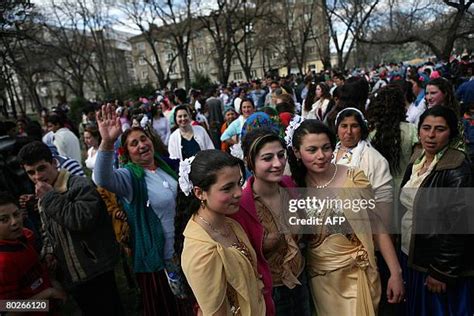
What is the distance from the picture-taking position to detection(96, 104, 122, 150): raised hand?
227 cm

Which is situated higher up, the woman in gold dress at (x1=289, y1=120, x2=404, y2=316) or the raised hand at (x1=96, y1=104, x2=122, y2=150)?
the raised hand at (x1=96, y1=104, x2=122, y2=150)

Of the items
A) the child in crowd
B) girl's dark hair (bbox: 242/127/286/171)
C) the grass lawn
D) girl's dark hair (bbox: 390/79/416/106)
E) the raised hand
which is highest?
the raised hand

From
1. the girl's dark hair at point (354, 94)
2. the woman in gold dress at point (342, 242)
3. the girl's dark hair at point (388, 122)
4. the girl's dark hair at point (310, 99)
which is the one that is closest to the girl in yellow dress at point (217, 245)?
the woman in gold dress at point (342, 242)

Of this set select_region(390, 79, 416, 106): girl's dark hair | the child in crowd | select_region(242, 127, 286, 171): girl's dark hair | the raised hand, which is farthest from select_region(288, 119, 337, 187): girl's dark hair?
select_region(390, 79, 416, 106): girl's dark hair

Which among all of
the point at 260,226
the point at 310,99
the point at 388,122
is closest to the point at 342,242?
the point at 260,226

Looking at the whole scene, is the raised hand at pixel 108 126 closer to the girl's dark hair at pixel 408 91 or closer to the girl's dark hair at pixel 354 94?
the girl's dark hair at pixel 354 94

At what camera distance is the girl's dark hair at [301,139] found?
211 centimetres

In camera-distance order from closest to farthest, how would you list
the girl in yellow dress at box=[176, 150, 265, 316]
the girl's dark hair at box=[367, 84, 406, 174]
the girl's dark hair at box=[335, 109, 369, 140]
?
the girl in yellow dress at box=[176, 150, 265, 316] < the girl's dark hair at box=[335, 109, 369, 140] < the girl's dark hair at box=[367, 84, 406, 174]

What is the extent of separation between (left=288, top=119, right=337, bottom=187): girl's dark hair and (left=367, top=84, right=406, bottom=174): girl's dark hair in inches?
42.1

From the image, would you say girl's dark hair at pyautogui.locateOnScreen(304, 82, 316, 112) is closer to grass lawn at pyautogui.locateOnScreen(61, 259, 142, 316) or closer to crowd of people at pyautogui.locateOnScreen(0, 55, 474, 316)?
crowd of people at pyautogui.locateOnScreen(0, 55, 474, 316)

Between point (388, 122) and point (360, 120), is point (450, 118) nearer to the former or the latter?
point (360, 120)

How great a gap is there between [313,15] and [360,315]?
31845mm

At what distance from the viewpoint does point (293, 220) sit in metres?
2.08

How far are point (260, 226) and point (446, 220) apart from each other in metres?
1.15
